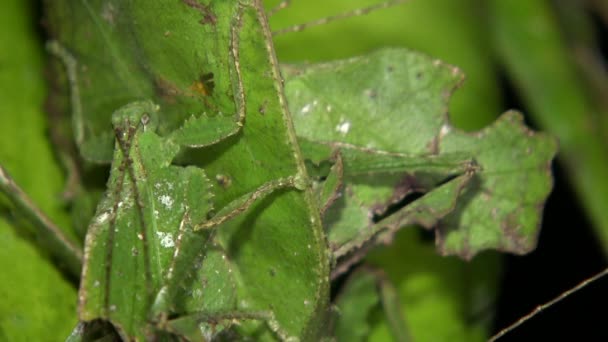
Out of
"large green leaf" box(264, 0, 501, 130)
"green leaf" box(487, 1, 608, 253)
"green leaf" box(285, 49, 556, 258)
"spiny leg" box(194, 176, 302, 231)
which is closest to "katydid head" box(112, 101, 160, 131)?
"spiny leg" box(194, 176, 302, 231)

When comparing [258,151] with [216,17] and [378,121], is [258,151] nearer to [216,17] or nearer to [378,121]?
[216,17]

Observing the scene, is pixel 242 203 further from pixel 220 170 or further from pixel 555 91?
pixel 555 91

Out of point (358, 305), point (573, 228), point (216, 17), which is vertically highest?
point (216, 17)

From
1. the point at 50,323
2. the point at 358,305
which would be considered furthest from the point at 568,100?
the point at 50,323

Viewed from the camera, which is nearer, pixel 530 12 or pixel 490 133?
pixel 490 133

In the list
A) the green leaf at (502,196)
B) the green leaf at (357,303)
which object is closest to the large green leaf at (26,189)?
the green leaf at (357,303)

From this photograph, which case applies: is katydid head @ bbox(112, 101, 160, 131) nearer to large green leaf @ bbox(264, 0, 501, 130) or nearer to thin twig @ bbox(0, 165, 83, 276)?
thin twig @ bbox(0, 165, 83, 276)
